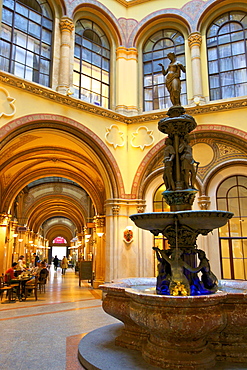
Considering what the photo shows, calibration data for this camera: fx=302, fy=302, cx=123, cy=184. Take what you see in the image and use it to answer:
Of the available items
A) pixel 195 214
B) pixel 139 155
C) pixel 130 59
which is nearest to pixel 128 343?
pixel 195 214

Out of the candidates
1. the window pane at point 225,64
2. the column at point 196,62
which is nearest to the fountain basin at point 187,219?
the column at point 196,62

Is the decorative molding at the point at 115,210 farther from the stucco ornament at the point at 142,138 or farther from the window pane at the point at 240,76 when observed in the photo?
the window pane at the point at 240,76

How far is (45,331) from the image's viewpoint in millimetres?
6027

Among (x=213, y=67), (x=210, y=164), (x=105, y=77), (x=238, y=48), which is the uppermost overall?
(x=238, y=48)

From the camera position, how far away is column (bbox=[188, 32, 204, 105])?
1283cm

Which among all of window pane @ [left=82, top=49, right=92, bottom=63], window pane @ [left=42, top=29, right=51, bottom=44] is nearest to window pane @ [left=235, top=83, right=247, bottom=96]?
window pane @ [left=82, top=49, right=92, bottom=63]

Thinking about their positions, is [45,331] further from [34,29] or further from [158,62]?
[158,62]

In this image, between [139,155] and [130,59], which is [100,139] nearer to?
[139,155]

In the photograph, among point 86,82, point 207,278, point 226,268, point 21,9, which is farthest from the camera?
point 86,82

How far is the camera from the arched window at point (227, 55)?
1275 cm

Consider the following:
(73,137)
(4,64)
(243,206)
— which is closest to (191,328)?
(243,206)

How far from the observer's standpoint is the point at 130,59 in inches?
556

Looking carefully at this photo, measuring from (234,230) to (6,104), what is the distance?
9.64 metres

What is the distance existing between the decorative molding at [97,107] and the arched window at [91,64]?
1013 millimetres
